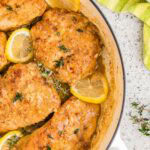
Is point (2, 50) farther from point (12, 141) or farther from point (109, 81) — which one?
point (109, 81)

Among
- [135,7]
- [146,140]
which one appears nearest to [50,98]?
[135,7]

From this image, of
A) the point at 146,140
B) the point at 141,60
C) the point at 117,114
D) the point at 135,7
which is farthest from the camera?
the point at 146,140

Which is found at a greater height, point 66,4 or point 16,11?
point 66,4

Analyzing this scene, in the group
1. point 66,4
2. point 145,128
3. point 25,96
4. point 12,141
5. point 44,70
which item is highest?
point 66,4

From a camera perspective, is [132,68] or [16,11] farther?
[132,68]

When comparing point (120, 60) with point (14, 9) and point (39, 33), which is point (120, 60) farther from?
point (14, 9)

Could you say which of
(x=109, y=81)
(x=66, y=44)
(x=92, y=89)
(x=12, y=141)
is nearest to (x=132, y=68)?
(x=109, y=81)

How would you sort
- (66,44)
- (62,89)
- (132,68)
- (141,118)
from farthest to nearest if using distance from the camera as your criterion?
(141,118)
(132,68)
(62,89)
(66,44)

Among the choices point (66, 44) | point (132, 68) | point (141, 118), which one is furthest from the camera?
point (141, 118)

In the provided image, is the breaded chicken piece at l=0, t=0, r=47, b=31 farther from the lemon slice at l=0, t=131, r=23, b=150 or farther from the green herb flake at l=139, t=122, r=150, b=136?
the green herb flake at l=139, t=122, r=150, b=136
